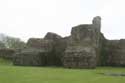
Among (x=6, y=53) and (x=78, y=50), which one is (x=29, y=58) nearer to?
(x=78, y=50)

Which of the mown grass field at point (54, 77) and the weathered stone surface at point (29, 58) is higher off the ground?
the weathered stone surface at point (29, 58)

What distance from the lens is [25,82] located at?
11156mm

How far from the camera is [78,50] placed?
22109mm

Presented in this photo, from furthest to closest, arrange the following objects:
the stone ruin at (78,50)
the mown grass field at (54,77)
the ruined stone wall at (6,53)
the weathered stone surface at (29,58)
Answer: the ruined stone wall at (6,53), the weathered stone surface at (29,58), the stone ruin at (78,50), the mown grass field at (54,77)

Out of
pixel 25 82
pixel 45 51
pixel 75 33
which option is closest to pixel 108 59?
pixel 75 33

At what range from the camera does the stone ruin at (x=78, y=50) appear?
859 inches

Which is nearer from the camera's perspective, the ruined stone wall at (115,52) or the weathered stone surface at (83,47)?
the weathered stone surface at (83,47)

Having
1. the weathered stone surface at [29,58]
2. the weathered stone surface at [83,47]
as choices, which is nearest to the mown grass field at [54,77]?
the weathered stone surface at [83,47]

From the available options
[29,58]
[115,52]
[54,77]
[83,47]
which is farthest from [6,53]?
[54,77]

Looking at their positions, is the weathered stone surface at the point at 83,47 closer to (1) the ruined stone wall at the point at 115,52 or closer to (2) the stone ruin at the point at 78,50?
(2) the stone ruin at the point at 78,50

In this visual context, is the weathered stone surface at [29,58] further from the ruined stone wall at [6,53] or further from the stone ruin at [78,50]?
the ruined stone wall at [6,53]

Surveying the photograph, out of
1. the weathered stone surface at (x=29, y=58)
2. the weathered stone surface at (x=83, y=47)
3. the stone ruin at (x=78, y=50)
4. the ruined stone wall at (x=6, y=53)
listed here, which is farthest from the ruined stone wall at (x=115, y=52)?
the ruined stone wall at (x=6, y=53)

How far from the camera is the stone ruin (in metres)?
21.8

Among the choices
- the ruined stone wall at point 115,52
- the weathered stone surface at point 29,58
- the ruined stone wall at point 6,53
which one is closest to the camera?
the ruined stone wall at point 115,52
